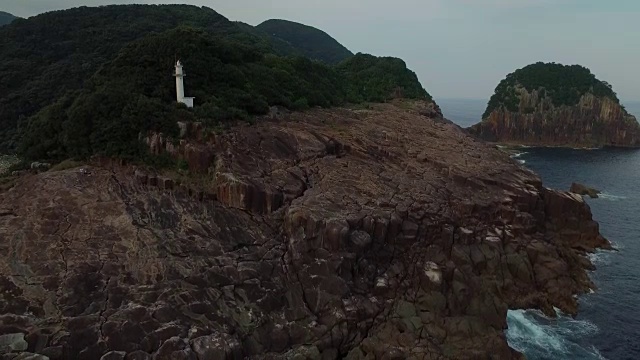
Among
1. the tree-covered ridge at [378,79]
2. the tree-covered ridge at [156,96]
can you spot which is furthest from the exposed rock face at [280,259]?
the tree-covered ridge at [378,79]

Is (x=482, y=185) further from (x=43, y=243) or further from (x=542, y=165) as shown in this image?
(x=542, y=165)

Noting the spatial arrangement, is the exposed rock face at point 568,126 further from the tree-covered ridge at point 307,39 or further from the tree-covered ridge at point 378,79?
the tree-covered ridge at point 307,39

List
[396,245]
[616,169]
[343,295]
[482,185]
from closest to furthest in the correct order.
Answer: [343,295] → [396,245] → [482,185] → [616,169]

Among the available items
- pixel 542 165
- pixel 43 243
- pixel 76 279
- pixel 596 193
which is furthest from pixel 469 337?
pixel 542 165

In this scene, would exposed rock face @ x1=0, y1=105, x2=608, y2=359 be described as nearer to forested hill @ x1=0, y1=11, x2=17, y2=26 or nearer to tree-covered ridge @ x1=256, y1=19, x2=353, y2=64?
tree-covered ridge @ x1=256, y1=19, x2=353, y2=64

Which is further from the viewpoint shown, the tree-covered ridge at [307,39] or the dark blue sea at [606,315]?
the tree-covered ridge at [307,39]

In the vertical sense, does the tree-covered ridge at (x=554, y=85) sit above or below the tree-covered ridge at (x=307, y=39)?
below

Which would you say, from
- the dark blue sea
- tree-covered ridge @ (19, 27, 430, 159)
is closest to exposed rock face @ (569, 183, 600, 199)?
the dark blue sea
